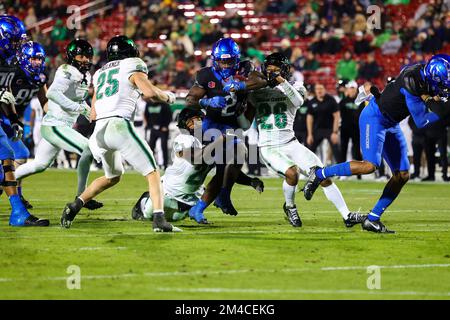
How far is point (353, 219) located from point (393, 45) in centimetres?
1406

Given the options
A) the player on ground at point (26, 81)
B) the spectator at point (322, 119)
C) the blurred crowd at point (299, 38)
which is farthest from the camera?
the blurred crowd at point (299, 38)

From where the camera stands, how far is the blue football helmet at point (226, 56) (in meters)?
10.4

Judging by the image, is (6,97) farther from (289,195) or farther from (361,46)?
(361,46)

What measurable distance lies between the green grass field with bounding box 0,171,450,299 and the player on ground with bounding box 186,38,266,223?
1.44 ft

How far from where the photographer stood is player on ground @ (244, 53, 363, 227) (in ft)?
34.6

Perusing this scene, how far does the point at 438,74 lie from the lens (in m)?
9.29

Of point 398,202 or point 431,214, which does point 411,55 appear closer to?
point 398,202

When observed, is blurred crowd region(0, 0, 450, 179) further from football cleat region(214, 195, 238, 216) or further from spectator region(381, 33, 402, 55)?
football cleat region(214, 195, 238, 216)

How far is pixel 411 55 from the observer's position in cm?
2247

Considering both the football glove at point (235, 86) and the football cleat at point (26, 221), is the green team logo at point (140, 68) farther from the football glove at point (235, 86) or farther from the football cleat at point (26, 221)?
the football cleat at point (26, 221)

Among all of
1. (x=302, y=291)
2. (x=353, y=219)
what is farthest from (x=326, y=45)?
(x=302, y=291)

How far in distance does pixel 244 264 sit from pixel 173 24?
19.4 m

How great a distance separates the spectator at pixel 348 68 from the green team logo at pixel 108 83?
1372 centimetres

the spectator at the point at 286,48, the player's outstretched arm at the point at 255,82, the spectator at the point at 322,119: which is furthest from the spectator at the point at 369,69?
the player's outstretched arm at the point at 255,82
